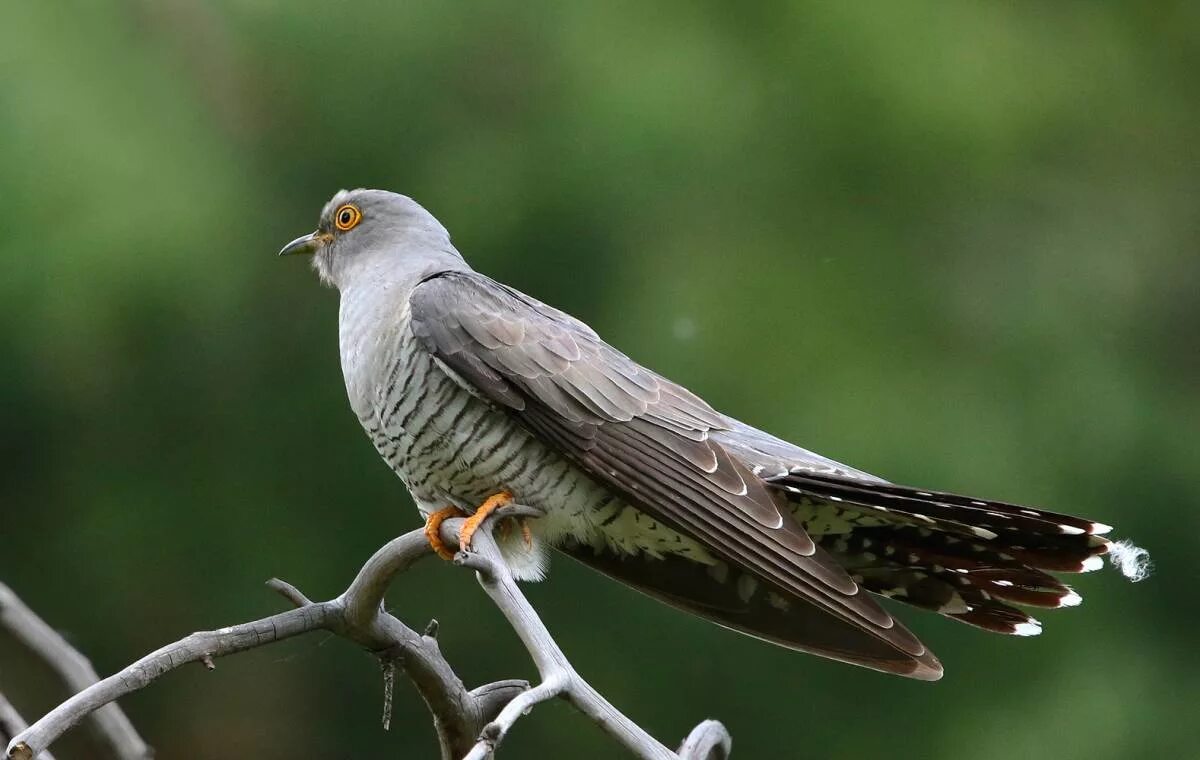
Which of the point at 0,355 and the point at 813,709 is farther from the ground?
the point at 813,709

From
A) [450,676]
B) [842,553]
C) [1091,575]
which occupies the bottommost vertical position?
[450,676]

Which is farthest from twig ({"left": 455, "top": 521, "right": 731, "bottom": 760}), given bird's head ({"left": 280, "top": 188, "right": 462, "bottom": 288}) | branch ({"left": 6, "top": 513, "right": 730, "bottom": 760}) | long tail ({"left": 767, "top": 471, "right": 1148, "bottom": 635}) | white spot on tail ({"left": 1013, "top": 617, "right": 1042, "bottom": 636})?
bird's head ({"left": 280, "top": 188, "right": 462, "bottom": 288})

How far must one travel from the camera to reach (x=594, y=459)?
2506mm

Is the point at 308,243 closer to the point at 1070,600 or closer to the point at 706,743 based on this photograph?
the point at 706,743

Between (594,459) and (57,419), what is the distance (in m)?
3.57

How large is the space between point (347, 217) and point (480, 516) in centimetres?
106

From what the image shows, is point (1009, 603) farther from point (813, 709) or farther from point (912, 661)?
point (813, 709)

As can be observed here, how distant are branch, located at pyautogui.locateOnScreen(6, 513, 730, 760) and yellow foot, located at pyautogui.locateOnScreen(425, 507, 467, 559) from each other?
0.02m

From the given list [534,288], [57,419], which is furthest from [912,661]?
[57,419]

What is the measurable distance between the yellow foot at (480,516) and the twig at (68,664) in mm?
676

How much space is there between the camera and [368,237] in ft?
10.4

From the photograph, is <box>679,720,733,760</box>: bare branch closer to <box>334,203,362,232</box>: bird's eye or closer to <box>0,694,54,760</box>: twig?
<box>0,694,54,760</box>: twig

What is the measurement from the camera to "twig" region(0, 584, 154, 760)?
139 cm

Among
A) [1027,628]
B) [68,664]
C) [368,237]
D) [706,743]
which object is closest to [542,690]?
[68,664]
